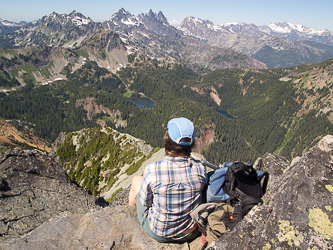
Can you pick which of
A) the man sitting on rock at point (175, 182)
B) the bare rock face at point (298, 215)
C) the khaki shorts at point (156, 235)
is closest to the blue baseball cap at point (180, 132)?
the man sitting on rock at point (175, 182)

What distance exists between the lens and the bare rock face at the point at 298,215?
4355 mm

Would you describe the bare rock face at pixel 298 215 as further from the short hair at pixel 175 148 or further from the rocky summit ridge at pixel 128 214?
the short hair at pixel 175 148

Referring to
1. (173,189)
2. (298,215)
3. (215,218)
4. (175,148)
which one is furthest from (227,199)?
(175,148)

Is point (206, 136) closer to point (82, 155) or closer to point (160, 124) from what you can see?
point (160, 124)

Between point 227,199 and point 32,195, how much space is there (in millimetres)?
11648

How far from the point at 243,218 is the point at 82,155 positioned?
3994 centimetres

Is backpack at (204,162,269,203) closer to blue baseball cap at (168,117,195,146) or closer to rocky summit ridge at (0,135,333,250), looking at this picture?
rocky summit ridge at (0,135,333,250)

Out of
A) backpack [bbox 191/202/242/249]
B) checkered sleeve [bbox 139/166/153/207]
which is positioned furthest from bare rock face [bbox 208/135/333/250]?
checkered sleeve [bbox 139/166/153/207]

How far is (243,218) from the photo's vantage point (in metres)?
5.51

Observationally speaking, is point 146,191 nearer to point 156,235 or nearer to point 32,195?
point 156,235

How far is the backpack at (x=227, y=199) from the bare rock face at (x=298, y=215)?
357 mm

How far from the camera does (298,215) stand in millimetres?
4656

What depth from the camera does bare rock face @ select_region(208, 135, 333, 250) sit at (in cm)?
436

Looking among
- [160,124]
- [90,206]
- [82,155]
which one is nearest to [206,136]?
[160,124]
